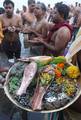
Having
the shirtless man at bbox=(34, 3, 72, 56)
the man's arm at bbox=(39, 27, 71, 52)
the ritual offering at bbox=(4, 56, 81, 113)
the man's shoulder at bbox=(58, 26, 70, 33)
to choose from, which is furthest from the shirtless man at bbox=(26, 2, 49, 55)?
the ritual offering at bbox=(4, 56, 81, 113)

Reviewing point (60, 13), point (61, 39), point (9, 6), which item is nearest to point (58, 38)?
point (61, 39)

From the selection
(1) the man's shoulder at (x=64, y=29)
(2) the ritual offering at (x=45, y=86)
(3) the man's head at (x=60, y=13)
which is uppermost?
(2) the ritual offering at (x=45, y=86)

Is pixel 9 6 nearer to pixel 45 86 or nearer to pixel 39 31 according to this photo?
pixel 39 31

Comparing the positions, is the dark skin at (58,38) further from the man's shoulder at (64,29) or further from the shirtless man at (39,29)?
the shirtless man at (39,29)

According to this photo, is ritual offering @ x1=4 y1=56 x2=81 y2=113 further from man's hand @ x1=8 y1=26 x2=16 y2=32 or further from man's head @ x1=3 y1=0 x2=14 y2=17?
man's head @ x1=3 y1=0 x2=14 y2=17

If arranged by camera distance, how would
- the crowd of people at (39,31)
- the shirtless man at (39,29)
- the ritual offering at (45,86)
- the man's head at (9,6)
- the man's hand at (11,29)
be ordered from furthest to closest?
1. the man's head at (9,6)
2. the man's hand at (11,29)
3. the shirtless man at (39,29)
4. the crowd of people at (39,31)
5. the ritual offering at (45,86)

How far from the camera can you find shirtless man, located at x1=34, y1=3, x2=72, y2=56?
12.1ft

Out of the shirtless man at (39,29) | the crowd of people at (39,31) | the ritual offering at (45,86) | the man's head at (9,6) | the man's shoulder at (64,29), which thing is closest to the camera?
the ritual offering at (45,86)

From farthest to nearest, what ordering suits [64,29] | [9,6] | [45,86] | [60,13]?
[9,6]
[60,13]
[64,29]
[45,86]

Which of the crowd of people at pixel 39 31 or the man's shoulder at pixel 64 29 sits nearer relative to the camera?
the man's shoulder at pixel 64 29

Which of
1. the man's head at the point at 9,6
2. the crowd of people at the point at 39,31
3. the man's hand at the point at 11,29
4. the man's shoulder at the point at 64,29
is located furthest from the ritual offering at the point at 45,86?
the man's head at the point at 9,6

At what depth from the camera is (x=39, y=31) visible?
467 centimetres

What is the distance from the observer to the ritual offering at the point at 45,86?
1.42m

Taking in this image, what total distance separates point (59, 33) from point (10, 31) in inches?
64.7
